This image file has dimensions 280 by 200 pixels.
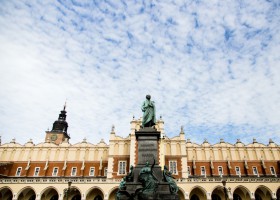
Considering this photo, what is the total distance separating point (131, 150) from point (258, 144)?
21719mm

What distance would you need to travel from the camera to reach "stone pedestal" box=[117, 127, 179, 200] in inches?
A: 407

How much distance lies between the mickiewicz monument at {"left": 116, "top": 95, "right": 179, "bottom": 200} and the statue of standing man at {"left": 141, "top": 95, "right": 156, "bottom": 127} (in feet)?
0.75

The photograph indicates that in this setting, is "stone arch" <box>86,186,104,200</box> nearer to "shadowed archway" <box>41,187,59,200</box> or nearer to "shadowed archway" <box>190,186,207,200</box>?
"shadowed archway" <box>41,187,59,200</box>

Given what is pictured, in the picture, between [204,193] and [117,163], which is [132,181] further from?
[117,163]

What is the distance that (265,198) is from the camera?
30.5 meters

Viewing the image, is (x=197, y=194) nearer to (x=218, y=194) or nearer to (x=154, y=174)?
(x=218, y=194)

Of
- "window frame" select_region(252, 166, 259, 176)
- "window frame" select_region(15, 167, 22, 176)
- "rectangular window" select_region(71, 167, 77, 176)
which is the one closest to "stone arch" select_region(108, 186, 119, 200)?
"rectangular window" select_region(71, 167, 77, 176)

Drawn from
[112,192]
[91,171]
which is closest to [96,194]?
[112,192]

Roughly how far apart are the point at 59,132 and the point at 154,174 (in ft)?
180

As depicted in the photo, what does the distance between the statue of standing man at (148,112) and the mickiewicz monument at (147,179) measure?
229mm

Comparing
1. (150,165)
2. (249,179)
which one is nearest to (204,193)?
(249,179)

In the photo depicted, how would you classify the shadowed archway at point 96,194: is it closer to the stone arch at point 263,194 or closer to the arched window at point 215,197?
the arched window at point 215,197

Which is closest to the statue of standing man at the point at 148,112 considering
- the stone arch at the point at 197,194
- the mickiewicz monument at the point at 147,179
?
the mickiewicz monument at the point at 147,179

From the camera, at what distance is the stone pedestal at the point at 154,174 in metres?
10.3
